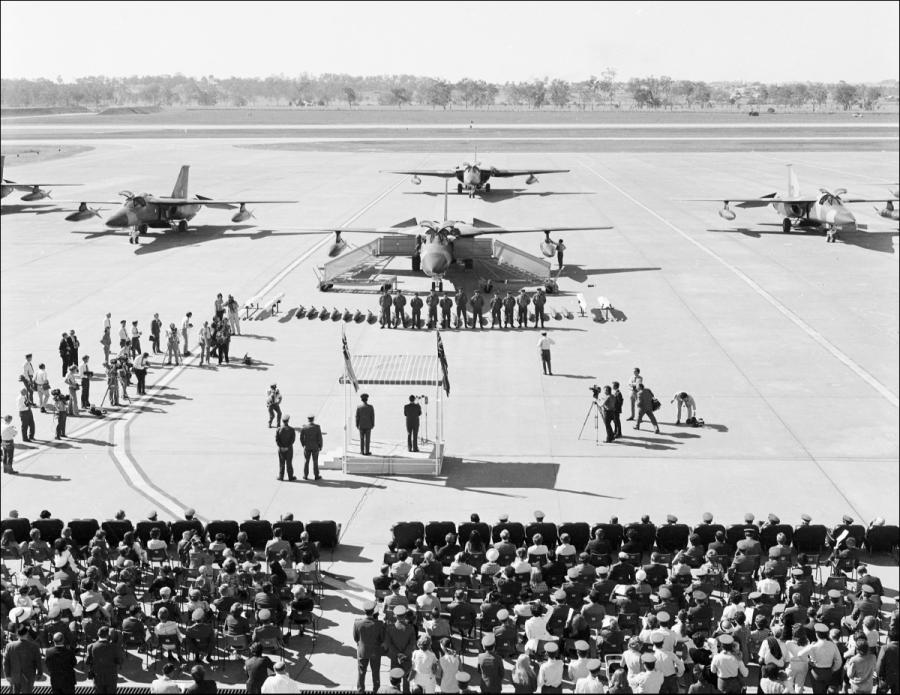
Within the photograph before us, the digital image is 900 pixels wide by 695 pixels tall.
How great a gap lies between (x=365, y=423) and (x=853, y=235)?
136ft

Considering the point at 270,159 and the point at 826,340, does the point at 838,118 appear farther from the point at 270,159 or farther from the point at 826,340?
the point at 826,340

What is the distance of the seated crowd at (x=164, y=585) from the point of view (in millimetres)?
14188

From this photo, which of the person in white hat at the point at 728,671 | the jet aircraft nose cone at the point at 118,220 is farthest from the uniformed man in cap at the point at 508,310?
the jet aircraft nose cone at the point at 118,220

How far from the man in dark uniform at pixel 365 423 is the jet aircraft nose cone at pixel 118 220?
113 ft

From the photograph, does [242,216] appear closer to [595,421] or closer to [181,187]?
[181,187]

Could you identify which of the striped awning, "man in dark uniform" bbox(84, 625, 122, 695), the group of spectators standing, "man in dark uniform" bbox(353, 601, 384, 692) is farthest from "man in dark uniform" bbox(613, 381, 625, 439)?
"man in dark uniform" bbox(84, 625, 122, 695)

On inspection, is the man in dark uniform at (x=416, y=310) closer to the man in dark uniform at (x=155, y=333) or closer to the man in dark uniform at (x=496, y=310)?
the man in dark uniform at (x=496, y=310)

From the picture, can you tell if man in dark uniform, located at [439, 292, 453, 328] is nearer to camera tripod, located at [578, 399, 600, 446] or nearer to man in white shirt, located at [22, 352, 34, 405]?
camera tripod, located at [578, 399, 600, 446]

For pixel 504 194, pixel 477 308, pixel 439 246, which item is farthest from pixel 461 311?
pixel 504 194

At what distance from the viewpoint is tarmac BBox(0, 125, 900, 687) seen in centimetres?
2098

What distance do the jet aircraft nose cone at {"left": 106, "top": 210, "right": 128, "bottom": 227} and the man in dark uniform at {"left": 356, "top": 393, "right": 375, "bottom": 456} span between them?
3447cm

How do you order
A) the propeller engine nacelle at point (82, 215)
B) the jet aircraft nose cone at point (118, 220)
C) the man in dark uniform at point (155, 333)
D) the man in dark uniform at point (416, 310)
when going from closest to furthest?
the man in dark uniform at point (155, 333) → the man in dark uniform at point (416, 310) → the jet aircraft nose cone at point (118, 220) → the propeller engine nacelle at point (82, 215)

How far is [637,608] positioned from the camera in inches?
576

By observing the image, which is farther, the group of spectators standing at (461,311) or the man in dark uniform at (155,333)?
the group of spectators standing at (461,311)
